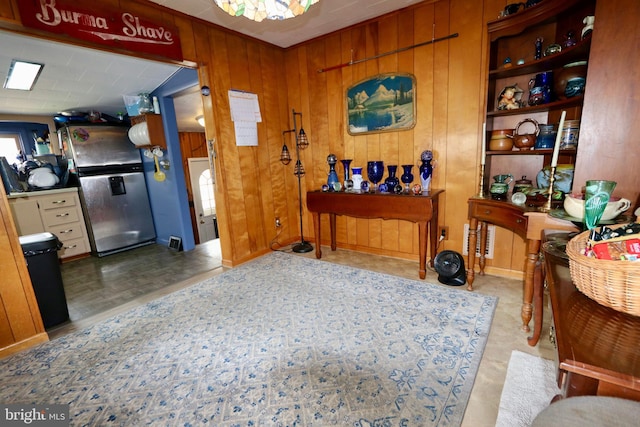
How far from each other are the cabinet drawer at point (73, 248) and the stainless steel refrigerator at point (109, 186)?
0.32ft

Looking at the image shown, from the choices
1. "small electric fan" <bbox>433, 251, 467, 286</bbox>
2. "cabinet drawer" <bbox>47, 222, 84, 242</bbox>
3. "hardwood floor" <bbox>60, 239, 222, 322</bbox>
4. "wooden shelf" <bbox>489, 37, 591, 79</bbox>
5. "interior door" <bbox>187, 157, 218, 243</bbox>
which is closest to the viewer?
"wooden shelf" <bbox>489, 37, 591, 79</bbox>

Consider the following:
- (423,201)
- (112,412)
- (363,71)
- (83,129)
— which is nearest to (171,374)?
(112,412)

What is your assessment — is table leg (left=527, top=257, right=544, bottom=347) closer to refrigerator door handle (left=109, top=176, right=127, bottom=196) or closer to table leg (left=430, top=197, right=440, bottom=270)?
table leg (left=430, top=197, right=440, bottom=270)

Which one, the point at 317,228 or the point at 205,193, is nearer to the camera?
the point at 317,228

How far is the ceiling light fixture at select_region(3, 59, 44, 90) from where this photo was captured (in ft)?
8.42

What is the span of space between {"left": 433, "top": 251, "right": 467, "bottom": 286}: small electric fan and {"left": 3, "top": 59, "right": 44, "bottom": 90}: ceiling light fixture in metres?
3.99

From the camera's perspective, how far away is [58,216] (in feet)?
11.9

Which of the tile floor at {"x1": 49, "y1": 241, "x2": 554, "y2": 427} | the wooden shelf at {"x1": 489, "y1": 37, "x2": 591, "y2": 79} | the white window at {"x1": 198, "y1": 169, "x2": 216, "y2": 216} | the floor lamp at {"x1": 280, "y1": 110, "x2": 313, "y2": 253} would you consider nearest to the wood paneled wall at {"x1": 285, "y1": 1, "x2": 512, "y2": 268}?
the floor lamp at {"x1": 280, "y1": 110, "x2": 313, "y2": 253}

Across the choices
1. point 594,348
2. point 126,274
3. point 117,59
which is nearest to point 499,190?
point 594,348

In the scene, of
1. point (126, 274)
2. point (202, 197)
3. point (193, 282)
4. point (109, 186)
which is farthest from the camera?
point (202, 197)

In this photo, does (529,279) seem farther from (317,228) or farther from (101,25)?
(101,25)

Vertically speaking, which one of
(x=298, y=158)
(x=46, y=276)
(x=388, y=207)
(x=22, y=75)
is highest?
(x=22, y=75)

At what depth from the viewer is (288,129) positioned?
140 inches

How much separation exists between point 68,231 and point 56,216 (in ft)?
0.75
